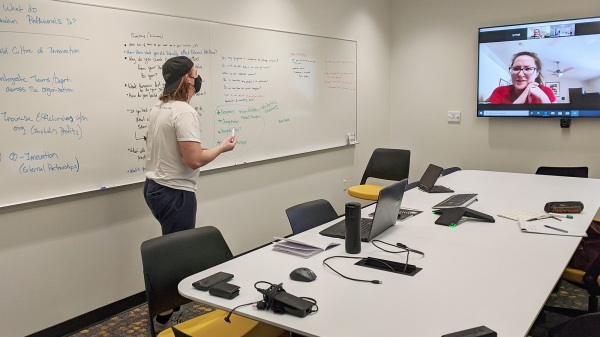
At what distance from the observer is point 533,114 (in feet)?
15.9

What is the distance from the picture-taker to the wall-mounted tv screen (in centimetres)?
452

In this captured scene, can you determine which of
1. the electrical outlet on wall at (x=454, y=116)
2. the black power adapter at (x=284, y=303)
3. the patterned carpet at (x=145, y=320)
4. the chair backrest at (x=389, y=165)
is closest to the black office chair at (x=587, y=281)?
the patterned carpet at (x=145, y=320)

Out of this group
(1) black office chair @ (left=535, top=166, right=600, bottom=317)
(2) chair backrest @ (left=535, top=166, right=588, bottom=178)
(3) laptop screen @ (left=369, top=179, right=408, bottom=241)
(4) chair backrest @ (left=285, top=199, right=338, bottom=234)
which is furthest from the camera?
(2) chair backrest @ (left=535, top=166, right=588, bottom=178)

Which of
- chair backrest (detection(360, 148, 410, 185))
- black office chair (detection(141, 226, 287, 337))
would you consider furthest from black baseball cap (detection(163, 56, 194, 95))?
chair backrest (detection(360, 148, 410, 185))

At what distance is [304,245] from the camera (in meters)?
2.20

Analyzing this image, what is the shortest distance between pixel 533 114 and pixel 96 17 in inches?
166

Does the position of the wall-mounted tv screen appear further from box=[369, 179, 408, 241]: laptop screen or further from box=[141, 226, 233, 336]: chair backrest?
box=[141, 226, 233, 336]: chair backrest

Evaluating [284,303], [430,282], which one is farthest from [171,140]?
[430,282]

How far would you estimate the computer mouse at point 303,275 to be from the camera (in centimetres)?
182

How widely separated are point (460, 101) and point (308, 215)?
3.39 metres

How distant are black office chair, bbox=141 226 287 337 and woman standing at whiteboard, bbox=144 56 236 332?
578 millimetres

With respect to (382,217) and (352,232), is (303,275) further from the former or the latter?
(382,217)

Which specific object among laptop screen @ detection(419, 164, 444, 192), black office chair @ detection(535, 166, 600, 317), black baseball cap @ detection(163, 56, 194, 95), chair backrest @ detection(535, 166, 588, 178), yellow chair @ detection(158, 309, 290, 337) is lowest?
black office chair @ detection(535, 166, 600, 317)

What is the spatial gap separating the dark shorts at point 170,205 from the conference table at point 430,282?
0.82 m
